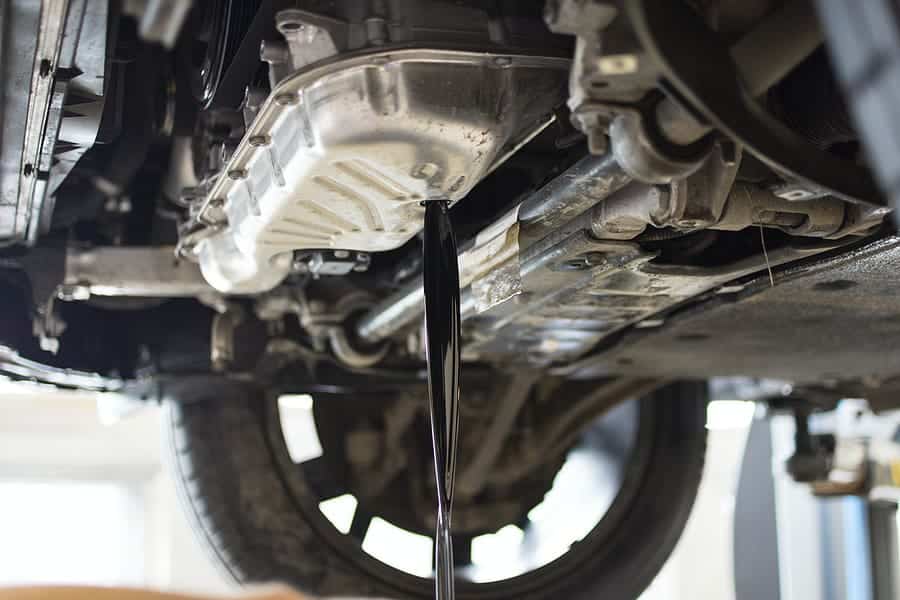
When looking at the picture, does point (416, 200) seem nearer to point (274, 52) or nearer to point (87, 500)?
point (274, 52)

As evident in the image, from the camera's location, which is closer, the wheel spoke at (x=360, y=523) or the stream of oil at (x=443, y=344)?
the stream of oil at (x=443, y=344)

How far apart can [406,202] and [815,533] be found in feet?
7.62

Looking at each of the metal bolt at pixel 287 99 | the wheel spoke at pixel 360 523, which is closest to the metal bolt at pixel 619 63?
the metal bolt at pixel 287 99

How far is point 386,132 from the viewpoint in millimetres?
927

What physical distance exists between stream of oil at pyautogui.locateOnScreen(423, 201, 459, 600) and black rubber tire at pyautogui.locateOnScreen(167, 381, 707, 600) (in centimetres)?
80

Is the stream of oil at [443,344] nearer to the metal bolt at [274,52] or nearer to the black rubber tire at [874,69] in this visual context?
the metal bolt at [274,52]

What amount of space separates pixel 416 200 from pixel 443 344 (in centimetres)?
17

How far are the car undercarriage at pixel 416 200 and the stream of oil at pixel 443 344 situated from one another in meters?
0.04

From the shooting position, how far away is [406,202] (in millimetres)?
1107

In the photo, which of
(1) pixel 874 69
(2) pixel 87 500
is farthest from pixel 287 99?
(2) pixel 87 500

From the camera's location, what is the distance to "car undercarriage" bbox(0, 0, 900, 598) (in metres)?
0.81

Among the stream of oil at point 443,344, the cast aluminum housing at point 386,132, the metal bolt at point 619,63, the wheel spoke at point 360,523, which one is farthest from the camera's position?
the wheel spoke at point 360,523

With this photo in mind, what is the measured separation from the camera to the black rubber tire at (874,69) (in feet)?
1.73

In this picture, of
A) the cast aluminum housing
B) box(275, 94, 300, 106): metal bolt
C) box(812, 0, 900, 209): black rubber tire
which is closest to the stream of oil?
the cast aluminum housing
